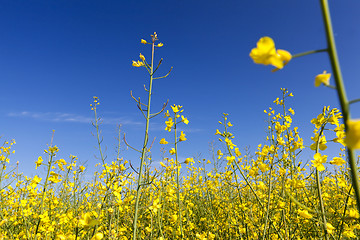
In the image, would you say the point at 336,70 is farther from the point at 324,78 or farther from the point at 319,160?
the point at 319,160

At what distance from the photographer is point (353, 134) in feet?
1.98

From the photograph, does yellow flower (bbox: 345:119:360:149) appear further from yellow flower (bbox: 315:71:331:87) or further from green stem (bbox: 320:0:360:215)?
yellow flower (bbox: 315:71:331:87)

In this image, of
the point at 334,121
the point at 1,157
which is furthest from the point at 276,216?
the point at 1,157

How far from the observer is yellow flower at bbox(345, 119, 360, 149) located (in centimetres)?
59

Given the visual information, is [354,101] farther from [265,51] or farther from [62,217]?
[62,217]

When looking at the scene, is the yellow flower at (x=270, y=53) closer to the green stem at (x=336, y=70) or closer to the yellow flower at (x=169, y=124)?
the green stem at (x=336, y=70)

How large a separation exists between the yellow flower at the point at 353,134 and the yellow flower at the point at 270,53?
312 millimetres

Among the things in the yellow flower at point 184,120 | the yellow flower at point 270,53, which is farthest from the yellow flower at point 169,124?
the yellow flower at point 270,53

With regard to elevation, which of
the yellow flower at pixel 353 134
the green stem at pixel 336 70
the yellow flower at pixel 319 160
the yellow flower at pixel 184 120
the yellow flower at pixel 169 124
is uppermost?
the yellow flower at pixel 184 120

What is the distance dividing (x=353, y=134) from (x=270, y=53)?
1.21 ft

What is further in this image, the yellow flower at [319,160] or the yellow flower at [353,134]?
the yellow flower at [319,160]

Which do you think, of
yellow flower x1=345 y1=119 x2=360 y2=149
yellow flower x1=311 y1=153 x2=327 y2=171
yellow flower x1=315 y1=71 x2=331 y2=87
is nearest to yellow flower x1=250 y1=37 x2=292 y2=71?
yellow flower x1=315 y1=71 x2=331 y2=87

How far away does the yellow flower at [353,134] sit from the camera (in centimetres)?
59

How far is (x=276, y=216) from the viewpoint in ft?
14.2
